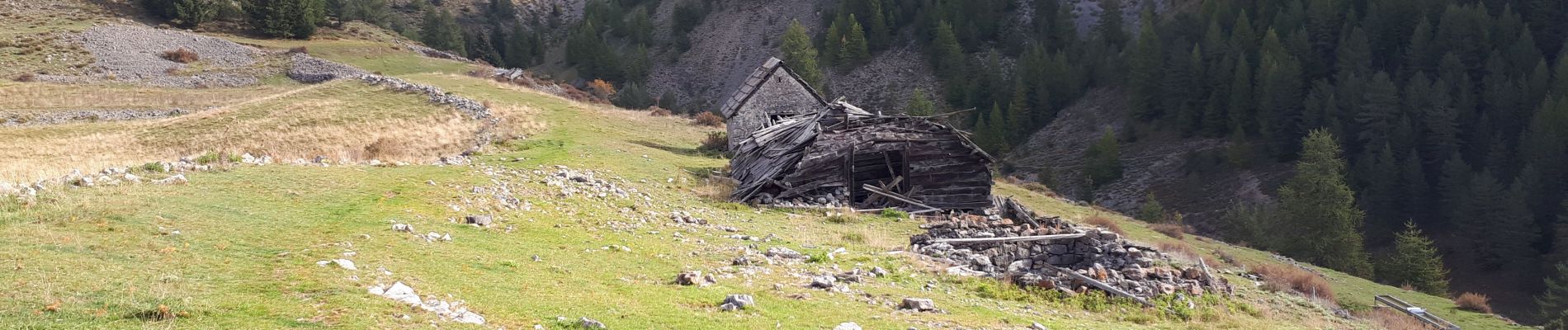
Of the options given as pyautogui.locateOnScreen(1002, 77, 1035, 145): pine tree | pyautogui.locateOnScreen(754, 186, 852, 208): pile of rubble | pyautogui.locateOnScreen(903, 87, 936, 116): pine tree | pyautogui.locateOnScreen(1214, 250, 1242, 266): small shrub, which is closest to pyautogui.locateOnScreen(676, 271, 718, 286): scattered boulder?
pyautogui.locateOnScreen(754, 186, 852, 208): pile of rubble

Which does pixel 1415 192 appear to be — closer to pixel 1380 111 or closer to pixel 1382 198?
pixel 1382 198

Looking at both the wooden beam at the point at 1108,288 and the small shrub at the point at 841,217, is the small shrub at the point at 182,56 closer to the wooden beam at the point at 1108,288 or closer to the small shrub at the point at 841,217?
the small shrub at the point at 841,217

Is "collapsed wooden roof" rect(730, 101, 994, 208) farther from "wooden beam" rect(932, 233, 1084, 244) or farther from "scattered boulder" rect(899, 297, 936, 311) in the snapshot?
"scattered boulder" rect(899, 297, 936, 311)

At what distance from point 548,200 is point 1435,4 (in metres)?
76.1

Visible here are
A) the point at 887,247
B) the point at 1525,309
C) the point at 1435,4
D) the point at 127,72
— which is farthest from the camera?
the point at 1435,4

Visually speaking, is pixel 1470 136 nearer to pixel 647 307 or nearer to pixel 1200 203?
pixel 1200 203

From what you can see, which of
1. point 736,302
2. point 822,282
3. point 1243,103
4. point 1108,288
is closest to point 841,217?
point 1108,288

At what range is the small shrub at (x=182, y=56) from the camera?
67.1 m

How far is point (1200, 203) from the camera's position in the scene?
68562 mm

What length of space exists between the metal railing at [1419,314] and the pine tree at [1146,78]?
6316cm

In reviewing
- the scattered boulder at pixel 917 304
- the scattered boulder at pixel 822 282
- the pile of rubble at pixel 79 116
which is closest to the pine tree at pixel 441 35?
the pile of rubble at pixel 79 116

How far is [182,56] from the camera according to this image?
67.5 m

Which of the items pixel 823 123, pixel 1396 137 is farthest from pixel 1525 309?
pixel 823 123

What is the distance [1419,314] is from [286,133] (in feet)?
124
